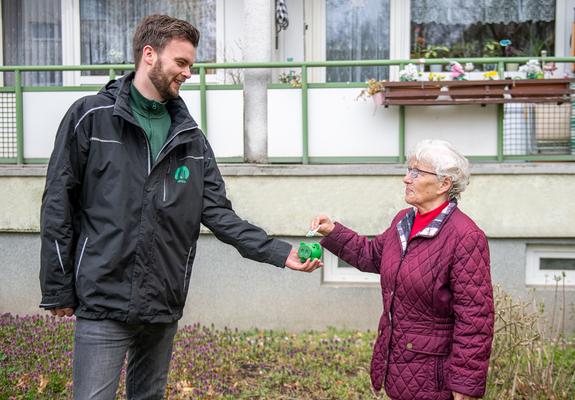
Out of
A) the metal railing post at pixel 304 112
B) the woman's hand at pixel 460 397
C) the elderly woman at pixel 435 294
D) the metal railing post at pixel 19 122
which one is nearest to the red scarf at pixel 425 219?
the elderly woman at pixel 435 294

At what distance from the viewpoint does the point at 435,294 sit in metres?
3.11

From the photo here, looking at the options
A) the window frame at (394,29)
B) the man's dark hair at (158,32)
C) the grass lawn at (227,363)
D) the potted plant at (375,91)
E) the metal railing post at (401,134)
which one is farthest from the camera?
the window frame at (394,29)

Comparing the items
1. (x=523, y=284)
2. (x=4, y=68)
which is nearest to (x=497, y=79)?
(x=523, y=284)

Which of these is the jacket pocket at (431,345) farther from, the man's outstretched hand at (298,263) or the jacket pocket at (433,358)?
the man's outstretched hand at (298,263)

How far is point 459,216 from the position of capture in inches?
127

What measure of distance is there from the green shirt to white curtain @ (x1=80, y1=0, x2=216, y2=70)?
230 inches

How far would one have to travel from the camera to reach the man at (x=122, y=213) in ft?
9.71

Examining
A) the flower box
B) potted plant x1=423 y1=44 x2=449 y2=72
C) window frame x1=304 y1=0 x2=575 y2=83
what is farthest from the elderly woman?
potted plant x1=423 y1=44 x2=449 y2=72

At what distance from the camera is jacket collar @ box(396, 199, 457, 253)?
125 inches

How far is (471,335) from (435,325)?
7.2 inches

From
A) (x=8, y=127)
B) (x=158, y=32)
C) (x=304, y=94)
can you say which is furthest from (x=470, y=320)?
(x=8, y=127)

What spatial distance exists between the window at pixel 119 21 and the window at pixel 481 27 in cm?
262

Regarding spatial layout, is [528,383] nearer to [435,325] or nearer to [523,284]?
[435,325]

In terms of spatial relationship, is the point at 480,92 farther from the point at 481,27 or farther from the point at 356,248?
the point at 356,248
